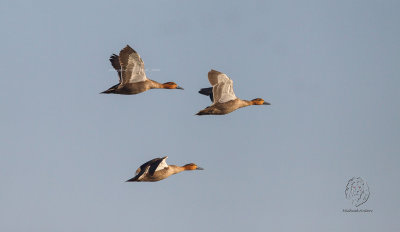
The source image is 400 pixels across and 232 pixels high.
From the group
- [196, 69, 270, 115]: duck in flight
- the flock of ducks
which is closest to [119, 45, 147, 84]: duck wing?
the flock of ducks

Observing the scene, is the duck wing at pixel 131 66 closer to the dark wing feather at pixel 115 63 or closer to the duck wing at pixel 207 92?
the dark wing feather at pixel 115 63

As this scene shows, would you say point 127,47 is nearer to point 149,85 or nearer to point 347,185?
A: point 149,85

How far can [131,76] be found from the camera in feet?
153

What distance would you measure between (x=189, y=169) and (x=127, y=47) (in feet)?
28.7

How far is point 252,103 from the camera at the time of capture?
50719 millimetres

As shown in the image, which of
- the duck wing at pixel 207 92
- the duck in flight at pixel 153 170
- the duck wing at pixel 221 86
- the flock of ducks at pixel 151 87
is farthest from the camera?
the duck wing at pixel 207 92

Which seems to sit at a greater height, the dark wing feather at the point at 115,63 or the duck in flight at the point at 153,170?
the dark wing feather at the point at 115,63

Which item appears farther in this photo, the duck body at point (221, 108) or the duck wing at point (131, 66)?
the duck body at point (221, 108)

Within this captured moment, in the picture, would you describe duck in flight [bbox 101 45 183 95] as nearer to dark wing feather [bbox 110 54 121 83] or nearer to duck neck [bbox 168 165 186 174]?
dark wing feather [bbox 110 54 121 83]

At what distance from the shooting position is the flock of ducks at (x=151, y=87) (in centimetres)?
4541

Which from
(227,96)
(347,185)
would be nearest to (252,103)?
(227,96)

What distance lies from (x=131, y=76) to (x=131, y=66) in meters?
0.70

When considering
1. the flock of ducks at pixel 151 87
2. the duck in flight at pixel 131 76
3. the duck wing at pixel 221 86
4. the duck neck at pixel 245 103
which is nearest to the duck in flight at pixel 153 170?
the flock of ducks at pixel 151 87

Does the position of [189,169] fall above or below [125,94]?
below
